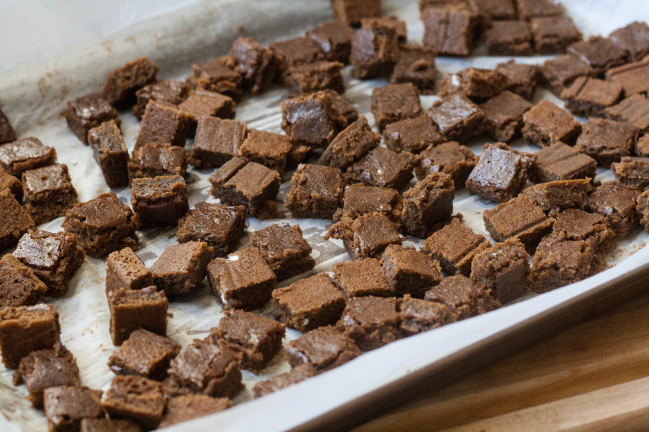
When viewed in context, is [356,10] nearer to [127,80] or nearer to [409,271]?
[127,80]

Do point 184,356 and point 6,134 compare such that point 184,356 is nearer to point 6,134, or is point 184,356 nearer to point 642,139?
point 6,134

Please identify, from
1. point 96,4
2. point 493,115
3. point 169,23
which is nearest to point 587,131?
point 493,115

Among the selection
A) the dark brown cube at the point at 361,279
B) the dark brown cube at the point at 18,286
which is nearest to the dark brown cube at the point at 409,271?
the dark brown cube at the point at 361,279

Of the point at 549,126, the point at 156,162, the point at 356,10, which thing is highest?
the point at 356,10

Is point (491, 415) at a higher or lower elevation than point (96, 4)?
lower

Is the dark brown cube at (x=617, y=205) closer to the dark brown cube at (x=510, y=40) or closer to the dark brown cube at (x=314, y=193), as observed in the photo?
the dark brown cube at (x=314, y=193)

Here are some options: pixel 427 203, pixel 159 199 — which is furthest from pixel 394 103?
pixel 159 199
